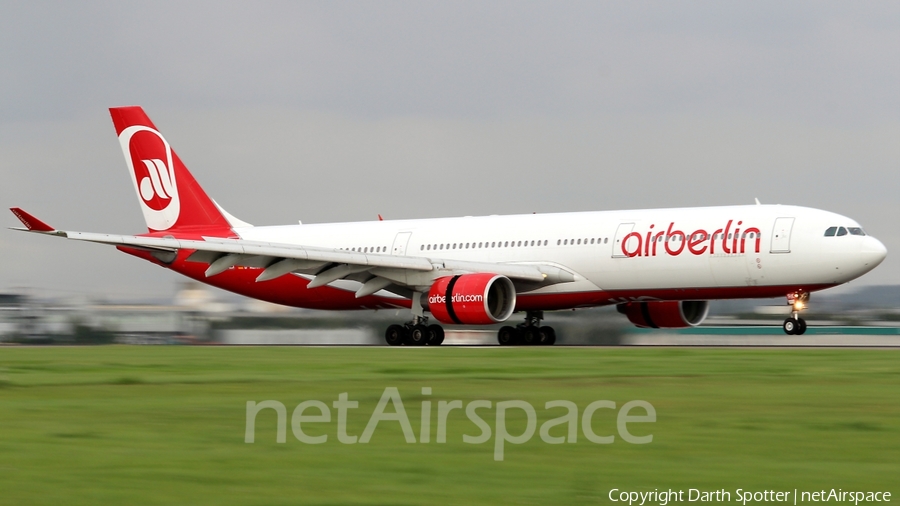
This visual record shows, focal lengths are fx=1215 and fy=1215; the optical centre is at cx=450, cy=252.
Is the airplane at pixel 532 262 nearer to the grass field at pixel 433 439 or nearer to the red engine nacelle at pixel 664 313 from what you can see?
the red engine nacelle at pixel 664 313

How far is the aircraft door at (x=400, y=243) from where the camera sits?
33.6 m

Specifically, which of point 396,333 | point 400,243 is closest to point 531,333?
point 396,333

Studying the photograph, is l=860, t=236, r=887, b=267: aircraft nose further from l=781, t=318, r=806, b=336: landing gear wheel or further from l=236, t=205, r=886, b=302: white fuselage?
l=781, t=318, r=806, b=336: landing gear wheel

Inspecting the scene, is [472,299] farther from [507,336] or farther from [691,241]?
[691,241]

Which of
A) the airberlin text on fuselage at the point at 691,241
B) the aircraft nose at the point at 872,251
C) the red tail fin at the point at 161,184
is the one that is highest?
the red tail fin at the point at 161,184

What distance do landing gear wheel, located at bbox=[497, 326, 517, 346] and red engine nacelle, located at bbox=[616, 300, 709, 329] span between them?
9.65 feet

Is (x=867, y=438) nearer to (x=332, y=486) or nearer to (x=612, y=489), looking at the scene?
(x=612, y=489)

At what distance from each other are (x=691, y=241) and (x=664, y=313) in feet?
13.6

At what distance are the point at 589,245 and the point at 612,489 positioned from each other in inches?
876

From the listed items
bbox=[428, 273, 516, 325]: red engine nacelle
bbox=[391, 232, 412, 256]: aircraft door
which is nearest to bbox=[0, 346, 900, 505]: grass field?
bbox=[428, 273, 516, 325]: red engine nacelle

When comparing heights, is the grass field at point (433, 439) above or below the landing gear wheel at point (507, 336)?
below

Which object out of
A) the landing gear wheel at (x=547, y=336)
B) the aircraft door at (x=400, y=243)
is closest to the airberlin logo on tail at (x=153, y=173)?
the aircraft door at (x=400, y=243)

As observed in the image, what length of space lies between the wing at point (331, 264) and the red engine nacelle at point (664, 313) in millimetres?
3069

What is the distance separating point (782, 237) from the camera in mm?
27828
